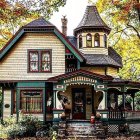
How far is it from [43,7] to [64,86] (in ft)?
21.6

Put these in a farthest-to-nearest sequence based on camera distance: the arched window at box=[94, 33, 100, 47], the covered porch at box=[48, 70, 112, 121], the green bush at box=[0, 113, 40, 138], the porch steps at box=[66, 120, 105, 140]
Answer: the arched window at box=[94, 33, 100, 47], the covered porch at box=[48, 70, 112, 121], the porch steps at box=[66, 120, 105, 140], the green bush at box=[0, 113, 40, 138]

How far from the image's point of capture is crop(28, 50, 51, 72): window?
30141mm

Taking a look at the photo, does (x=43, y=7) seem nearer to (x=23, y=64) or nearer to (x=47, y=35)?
(x=47, y=35)

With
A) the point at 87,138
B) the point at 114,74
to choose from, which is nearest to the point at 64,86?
the point at 87,138

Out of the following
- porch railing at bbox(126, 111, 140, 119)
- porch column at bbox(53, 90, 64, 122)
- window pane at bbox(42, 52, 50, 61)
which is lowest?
porch railing at bbox(126, 111, 140, 119)

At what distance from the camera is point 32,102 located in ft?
98.2

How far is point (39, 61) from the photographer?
98.8 ft

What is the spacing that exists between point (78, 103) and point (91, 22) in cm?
747

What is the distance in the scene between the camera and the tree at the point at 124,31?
4002cm

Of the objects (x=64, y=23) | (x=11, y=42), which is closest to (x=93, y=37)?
(x=64, y=23)

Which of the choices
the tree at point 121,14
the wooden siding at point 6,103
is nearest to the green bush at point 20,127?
the wooden siding at point 6,103

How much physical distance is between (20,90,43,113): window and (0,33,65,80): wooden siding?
1148 millimetres

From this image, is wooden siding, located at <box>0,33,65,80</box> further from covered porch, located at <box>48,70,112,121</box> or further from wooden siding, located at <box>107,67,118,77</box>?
wooden siding, located at <box>107,67,118,77</box>

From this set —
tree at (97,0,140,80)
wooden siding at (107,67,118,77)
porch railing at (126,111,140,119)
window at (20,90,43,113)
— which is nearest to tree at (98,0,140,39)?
tree at (97,0,140,80)
